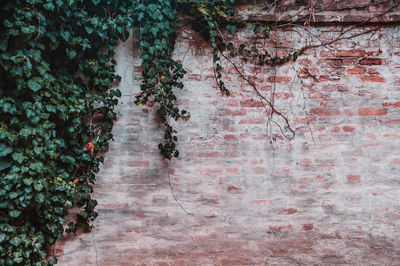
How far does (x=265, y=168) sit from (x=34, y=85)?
2.25 meters

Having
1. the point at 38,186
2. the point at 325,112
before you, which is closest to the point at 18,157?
the point at 38,186

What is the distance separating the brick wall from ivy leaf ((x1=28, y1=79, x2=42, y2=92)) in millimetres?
756

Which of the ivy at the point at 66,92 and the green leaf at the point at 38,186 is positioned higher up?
the ivy at the point at 66,92

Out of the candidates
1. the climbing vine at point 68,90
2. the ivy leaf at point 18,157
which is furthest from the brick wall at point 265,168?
the ivy leaf at point 18,157

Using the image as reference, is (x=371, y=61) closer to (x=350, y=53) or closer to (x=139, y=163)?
(x=350, y=53)

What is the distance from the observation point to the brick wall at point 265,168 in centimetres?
315

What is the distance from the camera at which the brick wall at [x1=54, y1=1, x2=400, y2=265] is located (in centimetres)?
315

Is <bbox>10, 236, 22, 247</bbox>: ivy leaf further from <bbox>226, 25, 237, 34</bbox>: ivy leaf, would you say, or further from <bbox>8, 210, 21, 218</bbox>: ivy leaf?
<bbox>226, 25, 237, 34</bbox>: ivy leaf

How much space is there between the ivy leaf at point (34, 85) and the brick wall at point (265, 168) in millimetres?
756

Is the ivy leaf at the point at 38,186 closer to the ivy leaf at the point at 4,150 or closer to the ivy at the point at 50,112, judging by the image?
the ivy at the point at 50,112

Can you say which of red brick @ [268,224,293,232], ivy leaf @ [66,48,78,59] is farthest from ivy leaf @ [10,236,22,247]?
red brick @ [268,224,293,232]

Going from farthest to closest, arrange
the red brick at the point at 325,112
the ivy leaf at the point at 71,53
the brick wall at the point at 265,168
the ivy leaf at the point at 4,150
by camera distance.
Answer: the red brick at the point at 325,112 < the brick wall at the point at 265,168 < the ivy leaf at the point at 71,53 < the ivy leaf at the point at 4,150

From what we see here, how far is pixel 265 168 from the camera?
321cm

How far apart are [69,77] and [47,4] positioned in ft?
2.15
